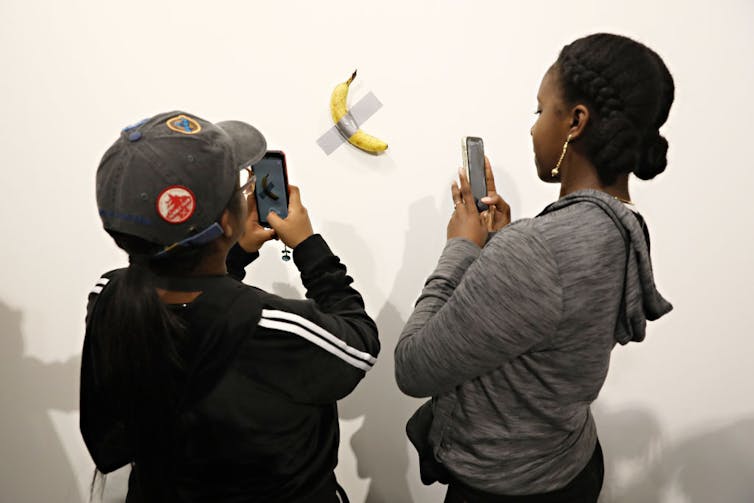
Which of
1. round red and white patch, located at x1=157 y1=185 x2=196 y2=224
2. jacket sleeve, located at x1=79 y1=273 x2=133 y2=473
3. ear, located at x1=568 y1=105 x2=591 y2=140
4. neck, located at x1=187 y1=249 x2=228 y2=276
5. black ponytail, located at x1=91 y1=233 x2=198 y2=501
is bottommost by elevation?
jacket sleeve, located at x1=79 y1=273 x2=133 y2=473

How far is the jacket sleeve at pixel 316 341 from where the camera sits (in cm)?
58

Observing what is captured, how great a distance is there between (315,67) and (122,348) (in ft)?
A: 2.48

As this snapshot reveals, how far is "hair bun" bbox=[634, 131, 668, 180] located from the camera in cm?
62

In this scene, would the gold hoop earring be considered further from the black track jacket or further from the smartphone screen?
the black track jacket

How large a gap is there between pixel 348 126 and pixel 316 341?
2.07 feet
